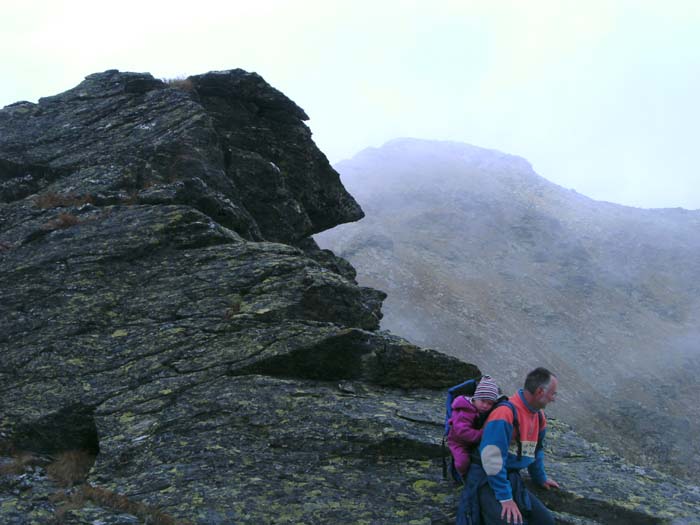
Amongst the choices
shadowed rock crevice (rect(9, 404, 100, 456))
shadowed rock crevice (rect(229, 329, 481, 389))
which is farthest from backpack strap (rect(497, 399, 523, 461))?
shadowed rock crevice (rect(9, 404, 100, 456))

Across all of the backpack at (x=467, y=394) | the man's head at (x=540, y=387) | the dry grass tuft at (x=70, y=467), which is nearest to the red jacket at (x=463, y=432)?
the backpack at (x=467, y=394)

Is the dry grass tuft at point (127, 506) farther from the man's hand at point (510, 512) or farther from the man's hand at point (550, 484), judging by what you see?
the man's hand at point (550, 484)

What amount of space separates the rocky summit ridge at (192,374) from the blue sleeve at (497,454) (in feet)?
6.52

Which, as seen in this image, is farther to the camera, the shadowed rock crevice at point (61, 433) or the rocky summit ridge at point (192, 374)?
the shadowed rock crevice at point (61, 433)

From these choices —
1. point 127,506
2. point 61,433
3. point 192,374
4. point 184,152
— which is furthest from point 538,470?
point 184,152

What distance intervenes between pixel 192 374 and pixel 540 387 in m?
7.42

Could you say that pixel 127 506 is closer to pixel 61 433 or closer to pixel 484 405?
pixel 61 433

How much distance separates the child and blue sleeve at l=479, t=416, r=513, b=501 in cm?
46

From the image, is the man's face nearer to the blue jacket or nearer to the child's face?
the blue jacket

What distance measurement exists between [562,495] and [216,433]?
616cm

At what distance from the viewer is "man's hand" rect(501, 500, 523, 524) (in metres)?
7.53

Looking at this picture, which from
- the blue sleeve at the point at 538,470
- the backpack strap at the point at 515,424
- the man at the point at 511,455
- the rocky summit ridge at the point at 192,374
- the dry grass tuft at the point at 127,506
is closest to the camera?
the man at the point at 511,455

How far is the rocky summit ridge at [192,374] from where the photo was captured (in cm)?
978

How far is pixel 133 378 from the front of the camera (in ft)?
40.9
